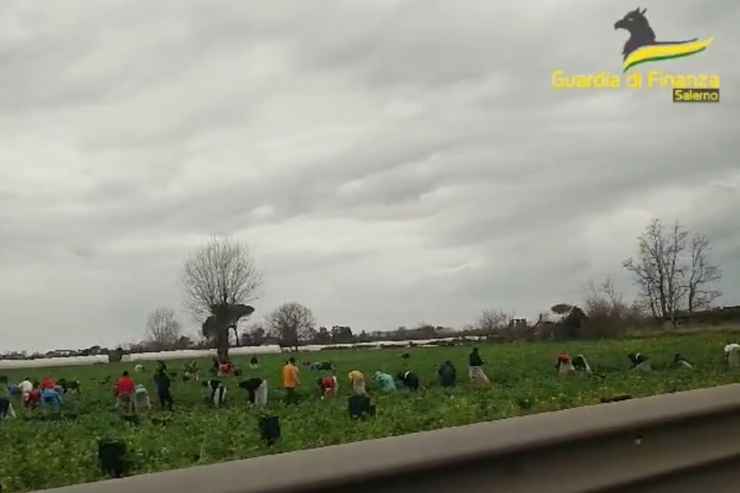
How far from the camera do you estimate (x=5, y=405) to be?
12.4m

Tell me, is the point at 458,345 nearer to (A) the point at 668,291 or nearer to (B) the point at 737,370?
(A) the point at 668,291

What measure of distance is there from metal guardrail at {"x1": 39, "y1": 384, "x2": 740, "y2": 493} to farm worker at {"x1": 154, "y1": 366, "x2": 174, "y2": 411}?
12066mm

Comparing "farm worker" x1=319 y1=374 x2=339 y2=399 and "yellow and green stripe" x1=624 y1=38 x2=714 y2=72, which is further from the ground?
"yellow and green stripe" x1=624 y1=38 x2=714 y2=72

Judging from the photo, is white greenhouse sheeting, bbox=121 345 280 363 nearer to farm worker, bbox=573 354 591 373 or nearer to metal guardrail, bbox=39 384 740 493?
farm worker, bbox=573 354 591 373

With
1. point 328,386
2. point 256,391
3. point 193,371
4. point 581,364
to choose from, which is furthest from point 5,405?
point 193,371

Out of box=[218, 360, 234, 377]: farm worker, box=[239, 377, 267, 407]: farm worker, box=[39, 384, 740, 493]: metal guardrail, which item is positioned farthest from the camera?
box=[218, 360, 234, 377]: farm worker

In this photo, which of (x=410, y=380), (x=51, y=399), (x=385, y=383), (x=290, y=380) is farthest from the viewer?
(x=290, y=380)

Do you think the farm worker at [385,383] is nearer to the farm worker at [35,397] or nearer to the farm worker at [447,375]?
the farm worker at [447,375]

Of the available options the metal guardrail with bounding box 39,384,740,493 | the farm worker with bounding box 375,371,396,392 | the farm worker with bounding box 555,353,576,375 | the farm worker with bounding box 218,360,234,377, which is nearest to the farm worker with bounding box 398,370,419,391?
the farm worker with bounding box 375,371,396,392

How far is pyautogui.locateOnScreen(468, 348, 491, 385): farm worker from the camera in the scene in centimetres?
1550

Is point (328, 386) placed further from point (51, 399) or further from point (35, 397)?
point (35, 397)

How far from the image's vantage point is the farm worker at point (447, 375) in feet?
54.9

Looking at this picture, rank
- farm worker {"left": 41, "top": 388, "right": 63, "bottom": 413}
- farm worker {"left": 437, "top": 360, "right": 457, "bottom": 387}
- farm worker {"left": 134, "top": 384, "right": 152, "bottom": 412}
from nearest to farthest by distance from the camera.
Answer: farm worker {"left": 41, "top": 388, "right": 63, "bottom": 413} < farm worker {"left": 134, "top": 384, "right": 152, "bottom": 412} < farm worker {"left": 437, "top": 360, "right": 457, "bottom": 387}

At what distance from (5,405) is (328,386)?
6748 millimetres
